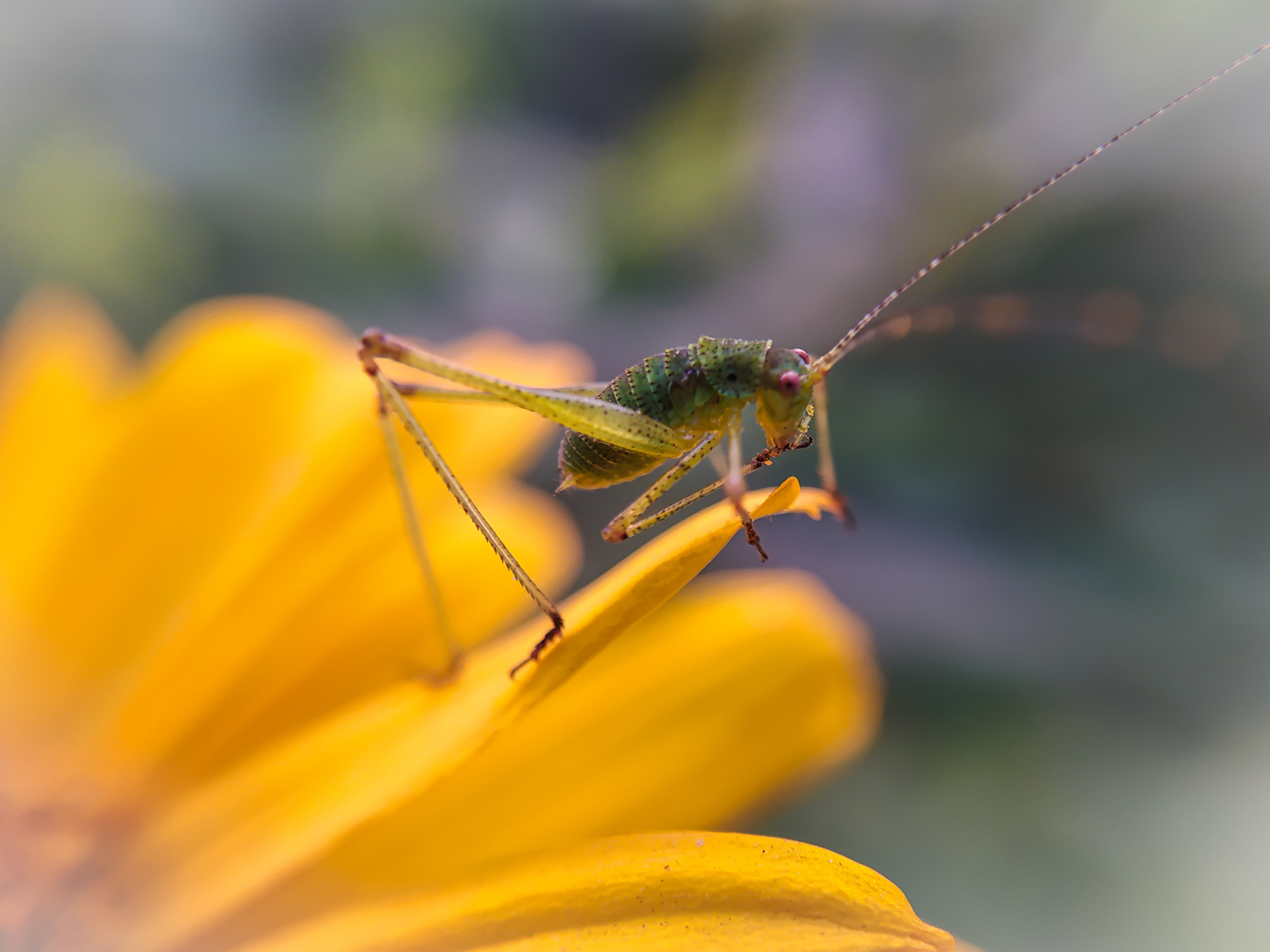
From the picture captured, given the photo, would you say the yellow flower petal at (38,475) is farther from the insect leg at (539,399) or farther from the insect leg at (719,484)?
the insect leg at (719,484)

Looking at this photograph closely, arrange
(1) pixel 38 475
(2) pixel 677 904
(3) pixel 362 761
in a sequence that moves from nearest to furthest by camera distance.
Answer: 1. (2) pixel 677 904
2. (3) pixel 362 761
3. (1) pixel 38 475

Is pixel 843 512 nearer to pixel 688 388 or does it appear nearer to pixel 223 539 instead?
pixel 688 388

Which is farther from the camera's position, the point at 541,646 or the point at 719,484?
the point at 719,484

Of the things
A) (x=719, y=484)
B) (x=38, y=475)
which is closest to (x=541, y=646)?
(x=719, y=484)

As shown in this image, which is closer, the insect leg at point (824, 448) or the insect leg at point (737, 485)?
the insect leg at point (737, 485)

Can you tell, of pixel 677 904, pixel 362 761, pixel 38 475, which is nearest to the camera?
pixel 677 904

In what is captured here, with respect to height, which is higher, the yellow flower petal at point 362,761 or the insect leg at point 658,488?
the insect leg at point 658,488

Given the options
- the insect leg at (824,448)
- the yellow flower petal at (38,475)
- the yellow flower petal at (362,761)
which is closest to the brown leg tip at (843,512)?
the insect leg at (824,448)

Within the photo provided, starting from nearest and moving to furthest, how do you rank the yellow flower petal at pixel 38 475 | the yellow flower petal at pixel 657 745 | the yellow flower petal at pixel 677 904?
the yellow flower petal at pixel 677 904 < the yellow flower petal at pixel 657 745 < the yellow flower petal at pixel 38 475
